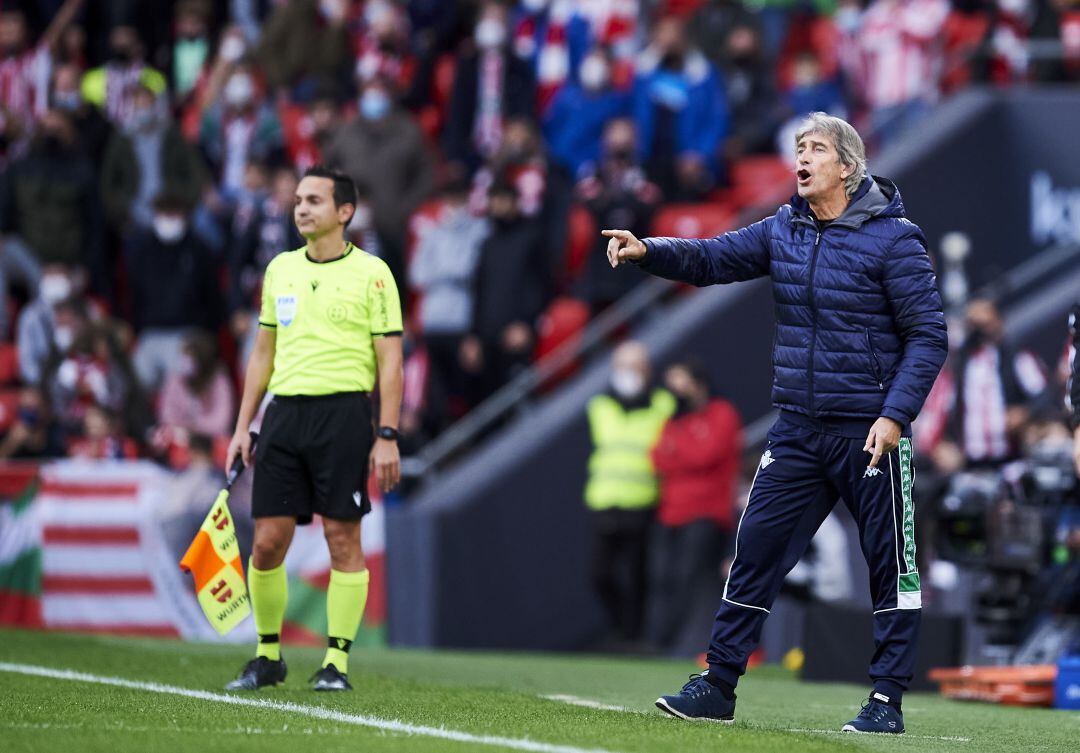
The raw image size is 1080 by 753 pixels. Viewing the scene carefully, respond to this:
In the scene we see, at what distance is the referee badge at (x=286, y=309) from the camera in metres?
9.24

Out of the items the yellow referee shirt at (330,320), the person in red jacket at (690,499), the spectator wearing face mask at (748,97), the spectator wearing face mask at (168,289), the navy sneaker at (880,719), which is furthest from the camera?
the spectator wearing face mask at (748,97)

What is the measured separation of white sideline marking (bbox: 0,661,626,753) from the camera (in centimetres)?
695

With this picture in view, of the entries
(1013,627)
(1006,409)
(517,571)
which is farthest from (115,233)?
(1013,627)

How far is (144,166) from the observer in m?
19.0

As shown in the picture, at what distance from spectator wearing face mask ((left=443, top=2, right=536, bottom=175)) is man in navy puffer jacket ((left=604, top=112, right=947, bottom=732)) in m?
10.4

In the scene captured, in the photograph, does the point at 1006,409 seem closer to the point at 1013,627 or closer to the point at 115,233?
the point at 1013,627

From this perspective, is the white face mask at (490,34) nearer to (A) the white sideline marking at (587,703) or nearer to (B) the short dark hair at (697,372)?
(B) the short dark hair at (697,372)

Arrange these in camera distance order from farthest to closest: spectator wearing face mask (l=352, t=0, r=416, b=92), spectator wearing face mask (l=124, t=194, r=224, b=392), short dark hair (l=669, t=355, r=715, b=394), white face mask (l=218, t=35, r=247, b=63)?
white face mask (l=218, t=35, r=247, b=63), spectator wearing face mask (l=352, t=0, r=416, b=92), spectator wearing face mask (l=124, t=194, r=224, b=392), short dark hair (l=669, t=355, r=715, b=394)

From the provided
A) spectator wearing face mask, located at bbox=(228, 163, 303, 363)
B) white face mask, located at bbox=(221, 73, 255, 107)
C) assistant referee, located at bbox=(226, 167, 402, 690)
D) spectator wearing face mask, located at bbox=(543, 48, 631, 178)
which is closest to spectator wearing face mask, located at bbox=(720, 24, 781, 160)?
spectator wearing face mask, located at bbox=(543, 48, 631, 178)

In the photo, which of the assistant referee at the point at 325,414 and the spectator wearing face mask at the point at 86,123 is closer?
the assistant referee at the point at 325,414

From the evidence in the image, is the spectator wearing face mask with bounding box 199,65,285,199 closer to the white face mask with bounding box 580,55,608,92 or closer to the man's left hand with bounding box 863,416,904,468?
the white face mask with bounding box 580,55,608,92

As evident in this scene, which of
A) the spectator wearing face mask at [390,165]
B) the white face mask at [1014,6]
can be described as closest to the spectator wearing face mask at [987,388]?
the white face mask at [1014,6]

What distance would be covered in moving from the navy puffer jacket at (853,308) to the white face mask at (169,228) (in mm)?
10620

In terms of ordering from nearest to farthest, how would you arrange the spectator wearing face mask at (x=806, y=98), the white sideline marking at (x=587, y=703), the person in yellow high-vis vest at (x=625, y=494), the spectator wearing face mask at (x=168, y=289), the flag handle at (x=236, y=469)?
the white sideline marking at (x=587, y=703) < the flag handle at (x=236, y=469) < the person in yellow high-vis vest at (x=625, y=494) < the spectator wearing face mask at (x=806, y=98) < the spectator wearing face mask at (x=168, y=289)
